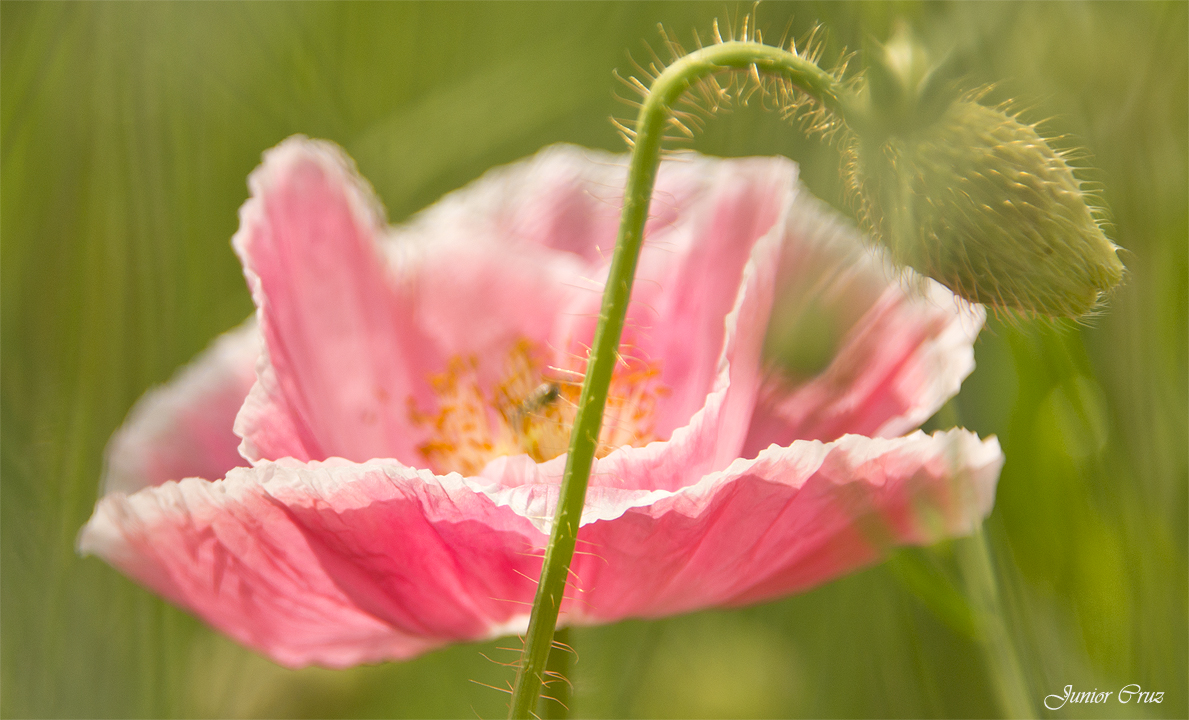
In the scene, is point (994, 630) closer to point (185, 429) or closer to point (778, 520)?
point (778, 520)

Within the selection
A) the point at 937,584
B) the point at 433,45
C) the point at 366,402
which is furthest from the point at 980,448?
the point at 433,45

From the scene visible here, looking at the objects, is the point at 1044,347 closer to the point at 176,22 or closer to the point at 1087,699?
the point at 1087,699

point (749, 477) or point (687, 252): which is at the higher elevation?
point (687, 252)

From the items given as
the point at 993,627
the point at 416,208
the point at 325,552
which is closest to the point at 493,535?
the point at 325,552

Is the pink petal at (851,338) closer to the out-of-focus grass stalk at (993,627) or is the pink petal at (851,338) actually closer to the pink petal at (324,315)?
the out-of-focus grass stalk at (993,627)

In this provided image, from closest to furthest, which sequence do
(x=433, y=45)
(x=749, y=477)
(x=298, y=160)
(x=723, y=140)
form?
(x=749, y=477) → (x=298, y=160) → (x=723, y=140) → (x=433, y=45)

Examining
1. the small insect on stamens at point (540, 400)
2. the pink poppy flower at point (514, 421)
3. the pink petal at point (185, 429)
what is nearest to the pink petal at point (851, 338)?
the pink poppy flower at point (514, 421)
